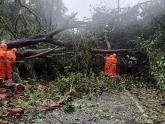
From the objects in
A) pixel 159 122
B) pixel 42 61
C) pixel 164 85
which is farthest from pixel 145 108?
pixel 42 61

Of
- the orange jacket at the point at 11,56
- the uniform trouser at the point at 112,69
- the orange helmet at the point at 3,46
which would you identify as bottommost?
the uniform trouser at the point at 112,69

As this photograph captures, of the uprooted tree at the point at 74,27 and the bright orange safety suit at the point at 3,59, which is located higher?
the uprooted tree at the point at 74,27

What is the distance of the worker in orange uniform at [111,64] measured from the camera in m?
15.1

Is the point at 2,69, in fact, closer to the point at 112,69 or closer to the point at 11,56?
the point at 11,56

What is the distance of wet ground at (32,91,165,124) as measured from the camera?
25.0ft

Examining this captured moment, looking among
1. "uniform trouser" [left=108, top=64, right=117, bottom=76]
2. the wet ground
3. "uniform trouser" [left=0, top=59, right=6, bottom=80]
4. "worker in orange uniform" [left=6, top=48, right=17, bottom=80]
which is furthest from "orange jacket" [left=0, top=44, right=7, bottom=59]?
"uniform trouser" [left=108, top=64, right=117, bottom=76]

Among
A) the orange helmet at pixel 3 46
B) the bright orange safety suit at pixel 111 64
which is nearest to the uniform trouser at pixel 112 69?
the bright orange safety suit at pixel 111 64

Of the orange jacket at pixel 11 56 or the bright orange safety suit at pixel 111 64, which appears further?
the bright orange safety suit at pixel 111 64

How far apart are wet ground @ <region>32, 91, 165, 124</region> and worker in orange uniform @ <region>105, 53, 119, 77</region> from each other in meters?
4.48

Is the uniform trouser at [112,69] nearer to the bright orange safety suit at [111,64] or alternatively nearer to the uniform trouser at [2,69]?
the bright orange safety suit at [111,64]

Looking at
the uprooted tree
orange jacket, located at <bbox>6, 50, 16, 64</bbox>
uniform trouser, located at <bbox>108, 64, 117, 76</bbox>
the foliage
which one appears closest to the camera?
orange jacket, located at <bbox>6, 50, 16, 64</bbox>

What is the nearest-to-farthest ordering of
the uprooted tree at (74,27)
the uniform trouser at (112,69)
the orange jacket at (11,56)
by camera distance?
the orange jacket at (11,56), the uprooted tree at (74,27), the uniform trouser at (112,69)

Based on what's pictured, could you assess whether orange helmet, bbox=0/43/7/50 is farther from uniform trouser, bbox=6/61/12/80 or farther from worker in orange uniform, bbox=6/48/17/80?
uniform trouser, bbox=6/61/12/80

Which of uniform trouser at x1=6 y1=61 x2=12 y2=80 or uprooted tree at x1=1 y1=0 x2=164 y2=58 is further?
uprooted tree at x1=1 y1=0 x2=164 y2=58
